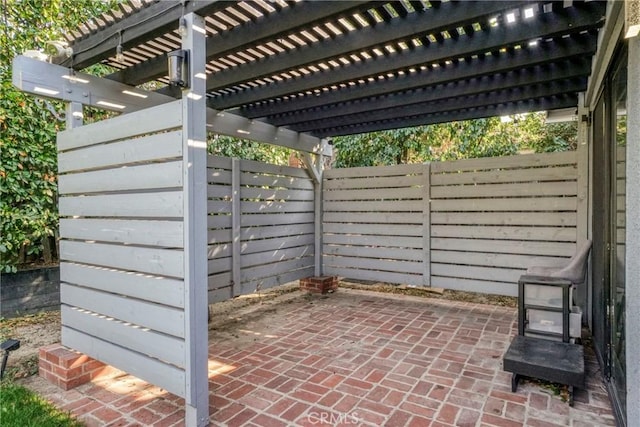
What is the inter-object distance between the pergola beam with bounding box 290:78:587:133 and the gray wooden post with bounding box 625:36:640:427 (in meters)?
2.05

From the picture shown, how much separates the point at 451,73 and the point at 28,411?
167 inches

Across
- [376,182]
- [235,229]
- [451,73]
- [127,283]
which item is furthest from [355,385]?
[376,182]

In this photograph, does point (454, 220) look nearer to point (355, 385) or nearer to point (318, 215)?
point (318, 215)

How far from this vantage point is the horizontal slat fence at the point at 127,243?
7.64 feet

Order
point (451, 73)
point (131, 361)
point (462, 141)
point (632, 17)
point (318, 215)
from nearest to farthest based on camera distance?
point (632, 17), point (131, 361), point (451, 73), point (318, 215), point (462, 141)

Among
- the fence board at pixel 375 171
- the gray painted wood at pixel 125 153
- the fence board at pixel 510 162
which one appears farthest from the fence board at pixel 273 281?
the fence board at pixel 510 162

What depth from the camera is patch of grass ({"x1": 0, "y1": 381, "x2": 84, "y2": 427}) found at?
2.30 meters

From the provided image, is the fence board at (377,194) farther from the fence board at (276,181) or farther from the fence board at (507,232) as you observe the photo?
the fence board at (507,232)

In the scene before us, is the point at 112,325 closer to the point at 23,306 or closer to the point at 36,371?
the point at 36,371

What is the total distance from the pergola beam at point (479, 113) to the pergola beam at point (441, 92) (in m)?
0.56

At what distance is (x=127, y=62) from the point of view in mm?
3484

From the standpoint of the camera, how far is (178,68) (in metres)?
2.21

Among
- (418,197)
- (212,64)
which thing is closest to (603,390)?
(418,197)

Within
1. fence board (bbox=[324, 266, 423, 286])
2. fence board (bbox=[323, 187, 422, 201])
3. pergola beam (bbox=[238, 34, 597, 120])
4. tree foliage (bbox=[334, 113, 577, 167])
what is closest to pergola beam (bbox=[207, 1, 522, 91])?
pergola beam (bbox=[238, 34, 597, 120])
